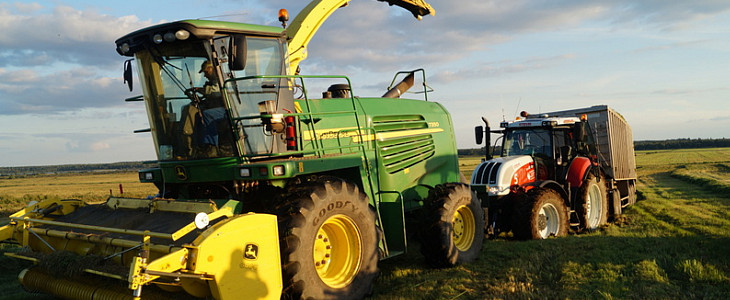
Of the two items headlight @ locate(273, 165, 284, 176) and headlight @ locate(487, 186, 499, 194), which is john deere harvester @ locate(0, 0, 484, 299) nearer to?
headlight @ locate(273, 165, 284, 176)

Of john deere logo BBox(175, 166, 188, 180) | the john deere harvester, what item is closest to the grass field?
the john deere harvester

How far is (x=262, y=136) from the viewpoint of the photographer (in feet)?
19.1

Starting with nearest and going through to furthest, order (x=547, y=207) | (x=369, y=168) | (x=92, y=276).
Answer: (x=92, y=276), (x=369, y=168), (x=547, y=207)

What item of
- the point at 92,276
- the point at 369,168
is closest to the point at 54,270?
the point at 92,276

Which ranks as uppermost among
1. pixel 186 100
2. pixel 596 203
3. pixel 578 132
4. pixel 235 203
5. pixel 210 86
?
pixel 210 86

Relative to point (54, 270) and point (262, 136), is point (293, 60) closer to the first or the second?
point (262, 136)

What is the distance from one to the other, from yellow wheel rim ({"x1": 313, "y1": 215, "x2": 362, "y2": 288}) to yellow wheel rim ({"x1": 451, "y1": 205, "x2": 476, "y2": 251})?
2216 mm

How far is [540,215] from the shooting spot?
9750 millimetres

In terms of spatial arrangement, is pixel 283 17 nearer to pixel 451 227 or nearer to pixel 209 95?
pixel 209 95

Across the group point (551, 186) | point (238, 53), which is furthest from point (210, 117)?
point (551, 186)

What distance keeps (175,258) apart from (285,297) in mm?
1294

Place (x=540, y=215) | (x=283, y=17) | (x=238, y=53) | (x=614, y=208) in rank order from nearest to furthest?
1. (x=238, y=53)
2. (x=283, y=17)
3. (x=540, y=215)
4. (x=614, y=208)

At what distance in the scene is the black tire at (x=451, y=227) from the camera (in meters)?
7.00

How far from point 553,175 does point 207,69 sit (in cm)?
823
